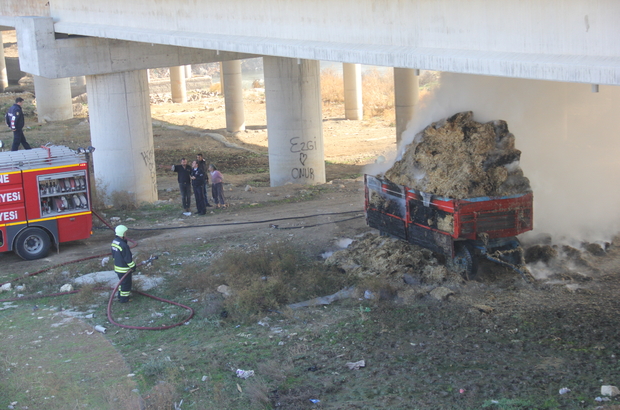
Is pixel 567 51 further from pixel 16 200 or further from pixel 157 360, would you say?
pixel 16 200

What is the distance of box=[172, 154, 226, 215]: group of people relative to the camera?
1909 centimetres

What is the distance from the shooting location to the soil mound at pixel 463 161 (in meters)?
12.9

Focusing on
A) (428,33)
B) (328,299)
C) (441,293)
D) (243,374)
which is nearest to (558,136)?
(441,293)

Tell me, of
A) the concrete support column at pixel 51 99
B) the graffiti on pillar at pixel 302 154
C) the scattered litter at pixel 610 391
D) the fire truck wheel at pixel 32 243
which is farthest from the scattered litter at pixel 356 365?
the concrete support column at pixel 51 99

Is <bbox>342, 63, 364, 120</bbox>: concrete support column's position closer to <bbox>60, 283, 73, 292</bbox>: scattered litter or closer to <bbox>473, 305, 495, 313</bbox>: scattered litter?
<bbox>60, 283, 73, 292</bbox>: scattered litter

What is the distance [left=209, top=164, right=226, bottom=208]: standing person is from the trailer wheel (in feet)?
27.8

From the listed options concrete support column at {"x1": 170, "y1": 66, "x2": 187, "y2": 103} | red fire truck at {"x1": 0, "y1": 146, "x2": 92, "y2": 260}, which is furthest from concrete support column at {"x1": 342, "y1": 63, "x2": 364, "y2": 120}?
red fire truck at {"x1": 0, "y1": 146, "x2": 92, "y2": 260}

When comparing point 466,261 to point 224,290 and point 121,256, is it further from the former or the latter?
point 121,256

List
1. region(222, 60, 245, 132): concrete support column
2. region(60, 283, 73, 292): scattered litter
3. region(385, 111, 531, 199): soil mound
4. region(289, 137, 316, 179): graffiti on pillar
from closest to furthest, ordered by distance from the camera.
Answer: region(385, 111, 531, 199): soil mound, region(60, 283, 73, 292): scattered litter, region(289, 137, 316, 179): graffiti on pillar, region(222, 60, 245, 132): concrete support column

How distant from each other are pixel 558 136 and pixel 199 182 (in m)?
9.44

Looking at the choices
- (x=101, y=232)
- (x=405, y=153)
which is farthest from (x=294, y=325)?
(x=101, y=232)

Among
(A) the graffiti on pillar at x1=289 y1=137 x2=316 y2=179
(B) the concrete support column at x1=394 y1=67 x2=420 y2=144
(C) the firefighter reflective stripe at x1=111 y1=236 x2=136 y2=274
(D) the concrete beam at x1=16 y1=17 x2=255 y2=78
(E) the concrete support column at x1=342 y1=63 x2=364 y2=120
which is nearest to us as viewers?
(C) the firefighter reflective stripe at x1=111 y1=236 x2=136 y2=274

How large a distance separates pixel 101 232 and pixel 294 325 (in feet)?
28.1

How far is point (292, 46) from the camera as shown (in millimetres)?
12406
